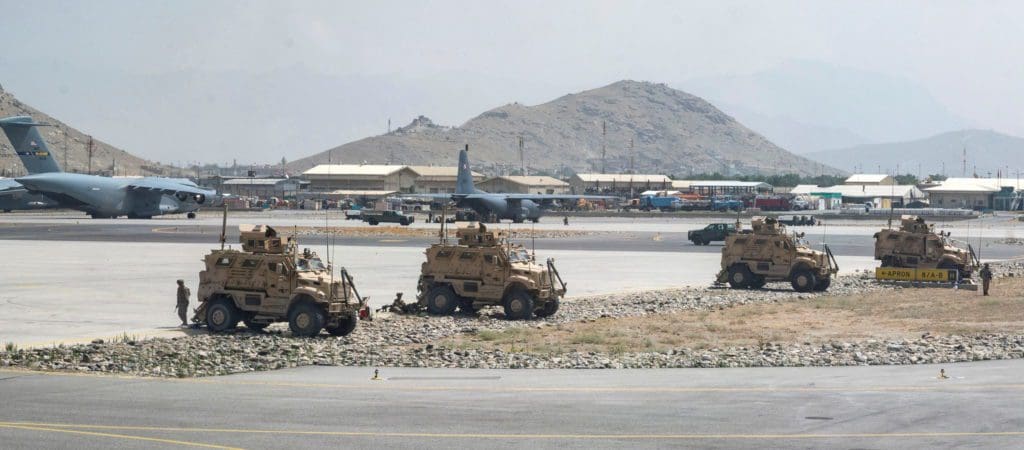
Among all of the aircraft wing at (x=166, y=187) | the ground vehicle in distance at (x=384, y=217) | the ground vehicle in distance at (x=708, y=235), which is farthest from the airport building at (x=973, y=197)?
the ground vehicle in distance at (x=708, y=235)

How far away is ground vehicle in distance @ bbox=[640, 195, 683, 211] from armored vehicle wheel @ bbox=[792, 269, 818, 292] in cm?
11651

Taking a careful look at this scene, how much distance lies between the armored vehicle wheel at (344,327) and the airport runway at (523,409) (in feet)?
16.1

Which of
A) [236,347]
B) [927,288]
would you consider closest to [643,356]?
[236,347]

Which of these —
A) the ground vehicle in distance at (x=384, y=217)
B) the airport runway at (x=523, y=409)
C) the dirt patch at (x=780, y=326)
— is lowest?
the airport runway at (x=523, y=409)

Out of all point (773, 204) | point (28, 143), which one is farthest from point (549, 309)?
point (773, 204)

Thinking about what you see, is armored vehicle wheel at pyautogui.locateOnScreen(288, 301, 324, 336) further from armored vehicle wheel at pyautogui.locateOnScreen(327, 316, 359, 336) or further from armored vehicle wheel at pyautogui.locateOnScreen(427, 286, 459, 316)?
armored vehicle wheel at pyautogui.locateOnScreen(427, 286, 459, 316)

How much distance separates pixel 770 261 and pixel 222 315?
2257 cm

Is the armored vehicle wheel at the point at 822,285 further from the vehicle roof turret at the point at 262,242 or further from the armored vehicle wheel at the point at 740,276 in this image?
the vehicle roof turret at the point at 262,242

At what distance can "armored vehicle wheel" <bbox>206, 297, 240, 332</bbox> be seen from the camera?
2966 cm

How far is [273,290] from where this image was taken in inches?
1159

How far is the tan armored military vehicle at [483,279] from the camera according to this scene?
34062 millimetres

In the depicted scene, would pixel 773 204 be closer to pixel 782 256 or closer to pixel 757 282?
pixel 757 282

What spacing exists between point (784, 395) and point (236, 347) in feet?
39.2

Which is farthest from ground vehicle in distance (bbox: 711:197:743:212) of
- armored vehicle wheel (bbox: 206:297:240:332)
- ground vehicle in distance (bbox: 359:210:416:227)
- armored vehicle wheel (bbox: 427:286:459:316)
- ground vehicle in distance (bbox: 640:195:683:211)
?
armored vehicle wheel (bbox: 206:297:240:332)
